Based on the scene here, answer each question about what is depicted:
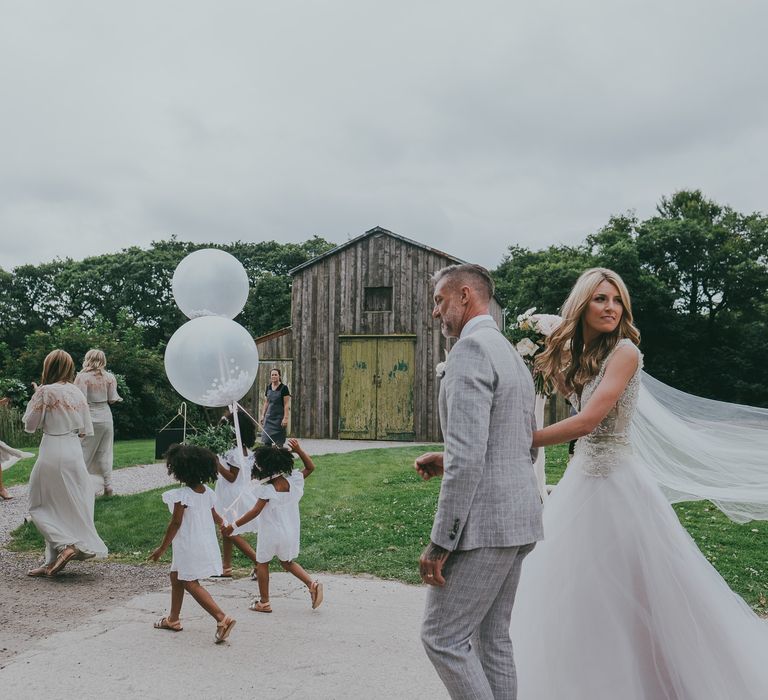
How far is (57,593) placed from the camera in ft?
20.6

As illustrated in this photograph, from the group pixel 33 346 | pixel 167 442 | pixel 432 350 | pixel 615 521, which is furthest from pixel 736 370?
pixel 615 521

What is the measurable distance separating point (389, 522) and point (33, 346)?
20.7 meters

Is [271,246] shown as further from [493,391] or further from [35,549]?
[493,391]

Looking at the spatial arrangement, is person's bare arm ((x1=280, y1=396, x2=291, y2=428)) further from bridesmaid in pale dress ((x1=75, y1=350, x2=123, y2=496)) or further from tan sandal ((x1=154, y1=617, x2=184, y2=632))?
tan sandal ((x1=154, y1=617, x2=184, y2=632))

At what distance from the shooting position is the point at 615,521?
11.7ft

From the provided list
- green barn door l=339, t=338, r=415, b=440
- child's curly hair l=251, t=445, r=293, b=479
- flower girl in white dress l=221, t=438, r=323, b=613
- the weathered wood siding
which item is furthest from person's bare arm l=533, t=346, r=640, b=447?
green barn door l=339, t=338, r=415, b=440

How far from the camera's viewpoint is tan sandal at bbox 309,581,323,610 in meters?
5.52

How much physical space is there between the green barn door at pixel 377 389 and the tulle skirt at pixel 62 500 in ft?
45.0

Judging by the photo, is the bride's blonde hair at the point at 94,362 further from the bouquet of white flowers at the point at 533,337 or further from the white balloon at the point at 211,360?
the bouquet of white flowers at the point at 533,337

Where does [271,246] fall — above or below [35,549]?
above

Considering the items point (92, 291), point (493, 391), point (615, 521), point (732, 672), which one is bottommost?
point (732, 672)

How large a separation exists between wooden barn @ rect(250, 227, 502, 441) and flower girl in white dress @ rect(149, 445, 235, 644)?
49.7ft

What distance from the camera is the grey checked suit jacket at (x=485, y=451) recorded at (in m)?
2.65

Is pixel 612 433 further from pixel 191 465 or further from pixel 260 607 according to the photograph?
pixel 260 607
